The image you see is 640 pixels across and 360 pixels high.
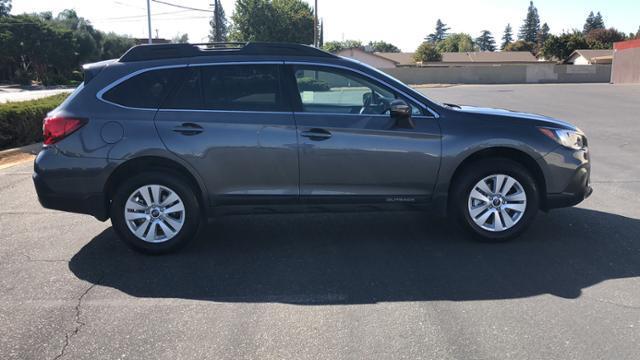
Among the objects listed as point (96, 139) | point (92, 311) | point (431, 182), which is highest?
point (96, 139)

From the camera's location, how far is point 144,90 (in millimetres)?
5391

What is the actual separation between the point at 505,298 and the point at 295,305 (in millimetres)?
1573

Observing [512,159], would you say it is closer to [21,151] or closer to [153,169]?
[153,169]

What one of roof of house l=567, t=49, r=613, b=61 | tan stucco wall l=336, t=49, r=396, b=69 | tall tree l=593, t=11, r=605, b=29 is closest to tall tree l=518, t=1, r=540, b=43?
tall tree l=593, t=11, r=605, b=29

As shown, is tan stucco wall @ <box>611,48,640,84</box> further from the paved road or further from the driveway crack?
the driveway crack

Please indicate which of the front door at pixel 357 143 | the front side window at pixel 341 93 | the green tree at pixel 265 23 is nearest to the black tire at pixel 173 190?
the front door at pixel 357 143

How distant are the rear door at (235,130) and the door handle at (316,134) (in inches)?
4.6

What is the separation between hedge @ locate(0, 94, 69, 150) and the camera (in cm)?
1152

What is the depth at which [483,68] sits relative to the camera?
62281 millimetres

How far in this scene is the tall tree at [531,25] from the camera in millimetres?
151000

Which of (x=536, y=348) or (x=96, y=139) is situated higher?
(x=96, y=139)

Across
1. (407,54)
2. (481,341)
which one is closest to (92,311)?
(481,341)

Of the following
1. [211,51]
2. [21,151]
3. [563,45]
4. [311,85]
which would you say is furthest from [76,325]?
[563,45]

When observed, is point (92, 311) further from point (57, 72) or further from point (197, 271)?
point (57, 72)
